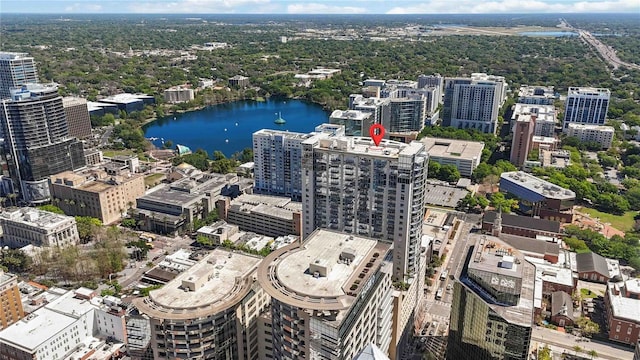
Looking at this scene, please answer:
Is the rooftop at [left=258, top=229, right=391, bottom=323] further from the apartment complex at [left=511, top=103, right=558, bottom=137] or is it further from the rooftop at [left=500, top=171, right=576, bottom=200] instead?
the apartment complex at [left=511, top=103, right=558, bottom=137]

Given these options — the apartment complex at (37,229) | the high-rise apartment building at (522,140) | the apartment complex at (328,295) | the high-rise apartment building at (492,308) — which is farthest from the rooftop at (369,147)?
the high-rise apartment building at (522,140)

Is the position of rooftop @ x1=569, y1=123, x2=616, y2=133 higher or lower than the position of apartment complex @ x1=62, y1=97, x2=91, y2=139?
lower

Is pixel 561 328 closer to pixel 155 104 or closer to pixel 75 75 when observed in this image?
pixel 155 104

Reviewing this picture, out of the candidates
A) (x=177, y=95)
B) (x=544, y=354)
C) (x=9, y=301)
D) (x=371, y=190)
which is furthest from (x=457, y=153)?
(x=177, y=95)

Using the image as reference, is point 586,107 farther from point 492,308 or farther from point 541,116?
point 492,308

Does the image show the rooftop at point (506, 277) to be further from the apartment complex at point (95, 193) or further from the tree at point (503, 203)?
the apartment complex at point (95, 193)

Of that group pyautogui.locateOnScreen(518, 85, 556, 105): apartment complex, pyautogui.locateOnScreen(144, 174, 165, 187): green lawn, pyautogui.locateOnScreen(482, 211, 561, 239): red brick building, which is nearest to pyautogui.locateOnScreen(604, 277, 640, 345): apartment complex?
pyautogui.locateOnScreen(482, 211, 561, 239): red brick building
